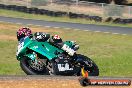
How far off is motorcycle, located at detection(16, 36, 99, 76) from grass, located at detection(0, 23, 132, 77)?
316cm

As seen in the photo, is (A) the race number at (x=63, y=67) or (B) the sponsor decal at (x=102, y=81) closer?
(B) the sponsor decal at (x=102, y=81)

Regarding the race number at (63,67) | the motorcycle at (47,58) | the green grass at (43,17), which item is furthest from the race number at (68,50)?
the green grass at (43,17)

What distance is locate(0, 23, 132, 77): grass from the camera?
1522 centimetres

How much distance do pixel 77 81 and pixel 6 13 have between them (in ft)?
99.1

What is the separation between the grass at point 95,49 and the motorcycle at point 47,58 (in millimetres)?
3161

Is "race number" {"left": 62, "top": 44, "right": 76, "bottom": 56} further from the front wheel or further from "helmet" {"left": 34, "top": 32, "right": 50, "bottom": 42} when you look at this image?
"helmet" {"left": 34, "top": 32, "right": 50, "bottom": 42}

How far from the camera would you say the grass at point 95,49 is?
49.9 ft

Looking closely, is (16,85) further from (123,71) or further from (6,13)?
(6,13)

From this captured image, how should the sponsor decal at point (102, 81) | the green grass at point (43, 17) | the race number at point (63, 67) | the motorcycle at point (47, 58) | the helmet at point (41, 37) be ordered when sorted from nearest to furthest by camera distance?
1. the sponsor decal at point (102, 81)
2. the race number at point (63, 67)
3. the motorcycle at point (47, 58)
4. the helmet at point (41, 37)
5. the green grass at point (43, 17)

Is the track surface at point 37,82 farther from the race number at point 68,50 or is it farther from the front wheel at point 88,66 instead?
the front wheel at point 88,66

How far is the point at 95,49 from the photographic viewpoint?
22.3 m

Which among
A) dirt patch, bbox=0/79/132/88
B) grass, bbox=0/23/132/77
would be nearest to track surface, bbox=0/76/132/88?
dirt patch, bbox=0/79/132/88

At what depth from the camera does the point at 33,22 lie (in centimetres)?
3388

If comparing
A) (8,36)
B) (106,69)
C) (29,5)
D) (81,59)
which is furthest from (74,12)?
(81,59)
